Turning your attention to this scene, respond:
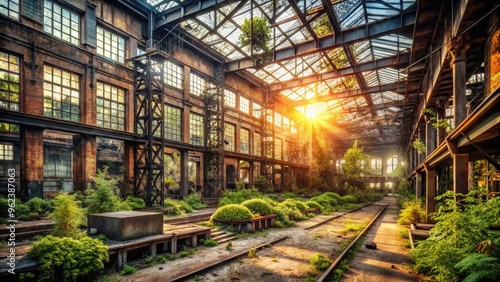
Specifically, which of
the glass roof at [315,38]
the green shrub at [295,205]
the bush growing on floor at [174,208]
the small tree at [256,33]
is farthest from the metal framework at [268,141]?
the small tree at [256,33]

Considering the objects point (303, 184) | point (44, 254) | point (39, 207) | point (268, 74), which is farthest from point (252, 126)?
point (44, 254)

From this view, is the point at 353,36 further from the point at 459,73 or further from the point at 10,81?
the point at 10,81

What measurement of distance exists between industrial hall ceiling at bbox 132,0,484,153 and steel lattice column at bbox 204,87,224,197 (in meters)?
3.18

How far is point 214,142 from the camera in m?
22.5

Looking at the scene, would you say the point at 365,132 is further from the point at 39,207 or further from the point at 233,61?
the point at 39,207

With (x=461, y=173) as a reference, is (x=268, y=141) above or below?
above

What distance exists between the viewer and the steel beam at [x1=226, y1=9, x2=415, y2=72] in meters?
14.7

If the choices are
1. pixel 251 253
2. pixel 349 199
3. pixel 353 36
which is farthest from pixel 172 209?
pixel 349 199

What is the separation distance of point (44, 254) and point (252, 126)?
2433cm

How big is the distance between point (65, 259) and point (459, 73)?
11.1m

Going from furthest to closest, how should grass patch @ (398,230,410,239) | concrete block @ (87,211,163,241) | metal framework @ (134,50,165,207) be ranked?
metal framework @ (134,50,165,207), grass patch @ (398,230,410,239), concrete block @ (87,211,163,241)

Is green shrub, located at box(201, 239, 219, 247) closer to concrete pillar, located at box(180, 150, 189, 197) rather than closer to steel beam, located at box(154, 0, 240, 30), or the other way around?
A: concrete pillar, located at box(180, 150, 189, 197)

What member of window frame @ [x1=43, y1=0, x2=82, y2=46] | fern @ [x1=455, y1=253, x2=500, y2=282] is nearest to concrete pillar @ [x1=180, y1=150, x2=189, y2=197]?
window frame @ [x1=43, y1=0, x2=82, y2=46]

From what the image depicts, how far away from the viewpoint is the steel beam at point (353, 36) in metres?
14.7
